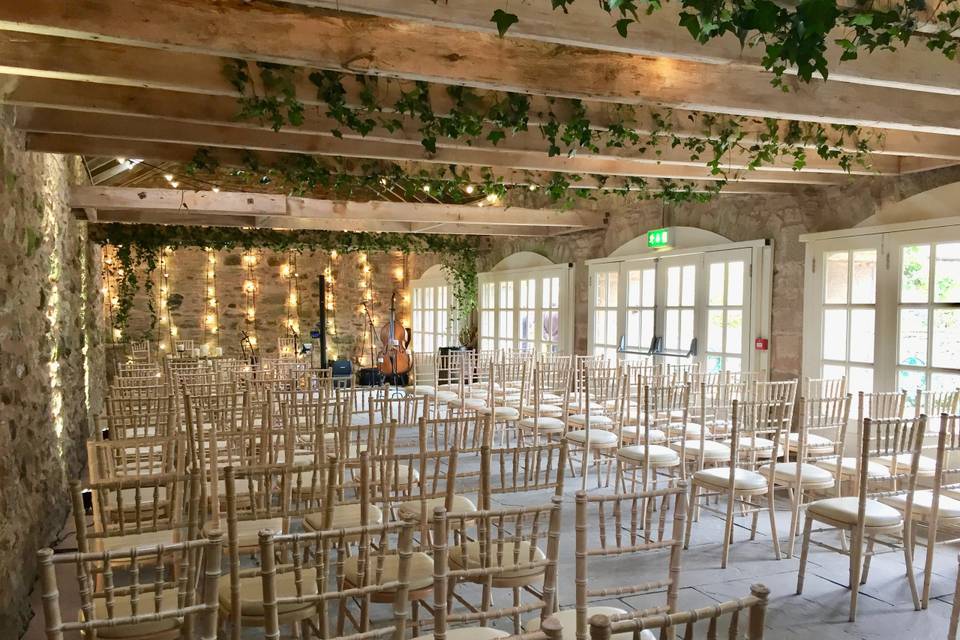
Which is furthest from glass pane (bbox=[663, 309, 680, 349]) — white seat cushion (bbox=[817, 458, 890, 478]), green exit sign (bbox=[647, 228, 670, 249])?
white seat cushion (bbox=[817, 458, 890, 478])

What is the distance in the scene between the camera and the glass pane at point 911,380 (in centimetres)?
512

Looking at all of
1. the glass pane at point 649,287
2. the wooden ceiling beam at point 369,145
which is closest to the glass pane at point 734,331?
the glass pane at point 649,287

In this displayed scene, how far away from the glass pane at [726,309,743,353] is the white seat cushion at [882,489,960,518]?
3056mm

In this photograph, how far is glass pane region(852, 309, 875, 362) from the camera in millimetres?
5555

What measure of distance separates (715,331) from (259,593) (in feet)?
19.0

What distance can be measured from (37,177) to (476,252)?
26.8ft

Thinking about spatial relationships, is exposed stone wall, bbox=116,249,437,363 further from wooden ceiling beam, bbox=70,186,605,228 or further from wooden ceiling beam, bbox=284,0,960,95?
wooden ceiling beam, bbox=284,0,960,95

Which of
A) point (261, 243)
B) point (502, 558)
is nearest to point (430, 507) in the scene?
point (502, 558)

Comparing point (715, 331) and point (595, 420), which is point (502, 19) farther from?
point (715, 331)

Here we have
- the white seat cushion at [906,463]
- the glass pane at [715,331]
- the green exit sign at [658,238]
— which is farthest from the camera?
the green exit sign at [658,238]

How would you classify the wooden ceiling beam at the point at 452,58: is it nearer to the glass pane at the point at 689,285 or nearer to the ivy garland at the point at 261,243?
the glass pane at the point at 689,285

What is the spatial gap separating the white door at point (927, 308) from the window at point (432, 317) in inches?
336

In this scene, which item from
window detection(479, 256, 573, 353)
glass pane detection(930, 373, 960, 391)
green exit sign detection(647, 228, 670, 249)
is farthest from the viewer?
window detection(479, 256, 573, 353)

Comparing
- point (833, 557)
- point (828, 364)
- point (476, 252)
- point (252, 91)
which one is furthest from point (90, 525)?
point (476, 252)
